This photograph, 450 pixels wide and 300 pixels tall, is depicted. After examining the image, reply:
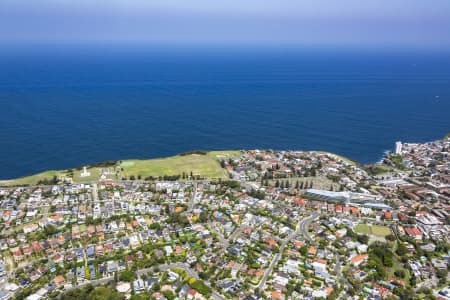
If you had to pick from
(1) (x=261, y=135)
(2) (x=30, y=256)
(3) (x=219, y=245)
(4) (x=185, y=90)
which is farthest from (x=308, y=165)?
(4) (x=185, y=90)

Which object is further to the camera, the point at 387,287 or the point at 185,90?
the point at 185,90

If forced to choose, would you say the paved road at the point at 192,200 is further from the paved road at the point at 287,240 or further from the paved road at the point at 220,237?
the paved road at the point at 287,240

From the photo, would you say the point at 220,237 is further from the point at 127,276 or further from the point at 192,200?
the point at 127,276

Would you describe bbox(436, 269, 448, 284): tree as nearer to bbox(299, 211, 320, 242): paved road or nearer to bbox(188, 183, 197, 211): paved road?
bbox(299, 211, 320, 242): paved road

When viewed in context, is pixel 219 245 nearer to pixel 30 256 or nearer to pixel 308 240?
pixel 308 240

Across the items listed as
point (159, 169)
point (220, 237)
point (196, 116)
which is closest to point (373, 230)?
point (220, 237)

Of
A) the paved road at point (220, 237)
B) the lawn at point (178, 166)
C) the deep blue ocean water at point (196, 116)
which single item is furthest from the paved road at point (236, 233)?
the deep blue ocean water at point (196, 116)
